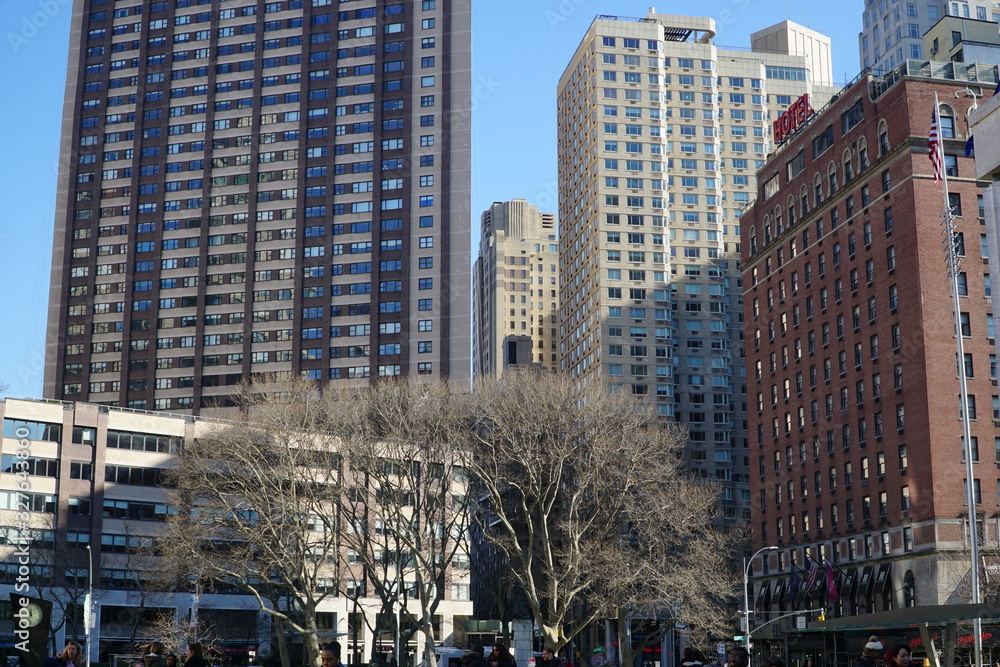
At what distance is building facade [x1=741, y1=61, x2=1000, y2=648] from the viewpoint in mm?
79125

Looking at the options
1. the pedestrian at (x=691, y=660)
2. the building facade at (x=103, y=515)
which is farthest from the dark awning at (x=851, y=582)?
the pedestrian at (x=691, y=660)

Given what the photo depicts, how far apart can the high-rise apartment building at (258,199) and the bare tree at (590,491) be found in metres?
64.4

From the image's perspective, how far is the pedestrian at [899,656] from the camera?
17.2 metres

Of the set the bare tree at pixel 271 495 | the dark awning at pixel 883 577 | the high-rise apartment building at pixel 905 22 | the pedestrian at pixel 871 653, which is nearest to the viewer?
the pedestrian at pixel 871 653

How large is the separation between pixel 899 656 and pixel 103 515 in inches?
3202

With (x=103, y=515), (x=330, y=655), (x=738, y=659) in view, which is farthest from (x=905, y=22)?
(x=330, y=655)

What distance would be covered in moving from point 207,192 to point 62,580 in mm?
72497

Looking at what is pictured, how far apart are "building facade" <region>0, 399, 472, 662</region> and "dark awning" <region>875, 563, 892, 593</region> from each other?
2924 centimetres

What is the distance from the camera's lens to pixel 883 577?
81.0 meters

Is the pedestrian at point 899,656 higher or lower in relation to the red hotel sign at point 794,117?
lower

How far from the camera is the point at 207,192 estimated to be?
14200 cm

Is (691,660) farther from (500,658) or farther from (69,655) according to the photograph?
(69,655)

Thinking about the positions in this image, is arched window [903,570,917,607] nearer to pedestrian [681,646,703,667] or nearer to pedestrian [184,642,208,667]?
pedestrian [681,646,703,667]

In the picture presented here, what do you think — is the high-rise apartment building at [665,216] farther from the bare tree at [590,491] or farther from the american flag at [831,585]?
the bare tree at [590,491]
